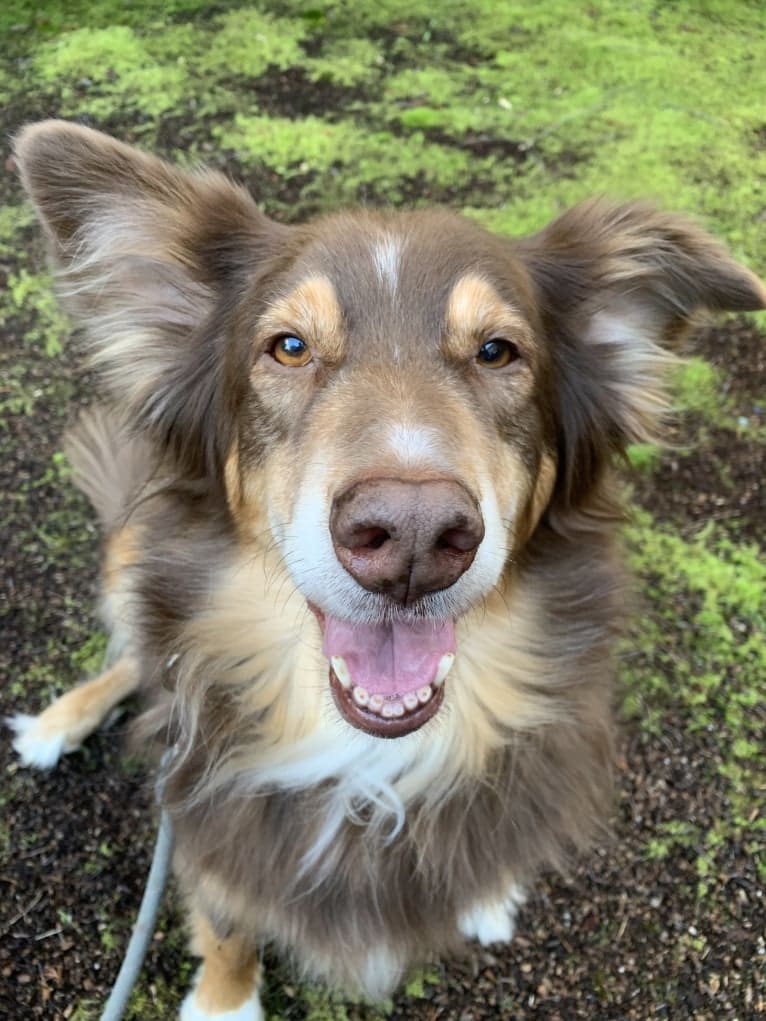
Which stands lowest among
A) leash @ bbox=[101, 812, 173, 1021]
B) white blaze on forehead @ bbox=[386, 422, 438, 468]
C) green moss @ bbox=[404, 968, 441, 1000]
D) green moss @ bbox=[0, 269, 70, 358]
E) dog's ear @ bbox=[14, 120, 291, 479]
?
green moss @ bbox=[404, 968, 441, 1000]

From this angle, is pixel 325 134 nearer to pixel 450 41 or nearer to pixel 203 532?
pixel 450 41

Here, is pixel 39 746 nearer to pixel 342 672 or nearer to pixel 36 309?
pixel 342 672

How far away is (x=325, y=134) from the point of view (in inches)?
224

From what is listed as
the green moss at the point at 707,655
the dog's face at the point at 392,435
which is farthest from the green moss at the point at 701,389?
the dog's face at the point at 392,435

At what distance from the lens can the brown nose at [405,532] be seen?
173cm

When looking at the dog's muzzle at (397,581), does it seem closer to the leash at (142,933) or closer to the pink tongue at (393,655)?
the pink tongue at (393,655)

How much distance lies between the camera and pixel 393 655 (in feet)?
7.24

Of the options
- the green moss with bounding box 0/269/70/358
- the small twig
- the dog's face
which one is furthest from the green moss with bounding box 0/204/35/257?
the small twig

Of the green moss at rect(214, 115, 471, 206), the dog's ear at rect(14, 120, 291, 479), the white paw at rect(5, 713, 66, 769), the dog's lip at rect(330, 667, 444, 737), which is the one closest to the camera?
the dog's lip at rect(330, 667, 444, 737)

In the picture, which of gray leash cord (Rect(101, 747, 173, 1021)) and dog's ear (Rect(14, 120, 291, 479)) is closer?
dog's ear (Rect(14, 120, 291, 479))

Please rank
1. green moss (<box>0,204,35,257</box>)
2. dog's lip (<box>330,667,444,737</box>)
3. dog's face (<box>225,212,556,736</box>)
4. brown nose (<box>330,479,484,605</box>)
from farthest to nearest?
green moss (<box>0,204,35,257</box>)
dog's lip (<box>330,667,444,737</box>)
dog's face (<box>225,212,556,736</box>)
brown nose (<box>330,479,484,605</box>)

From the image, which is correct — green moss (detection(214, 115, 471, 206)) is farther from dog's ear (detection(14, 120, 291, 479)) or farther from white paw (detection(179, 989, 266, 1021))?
white paw (detection(179, 989, 266, 1021))

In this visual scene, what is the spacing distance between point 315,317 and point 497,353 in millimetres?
493

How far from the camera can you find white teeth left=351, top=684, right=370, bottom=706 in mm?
2170
